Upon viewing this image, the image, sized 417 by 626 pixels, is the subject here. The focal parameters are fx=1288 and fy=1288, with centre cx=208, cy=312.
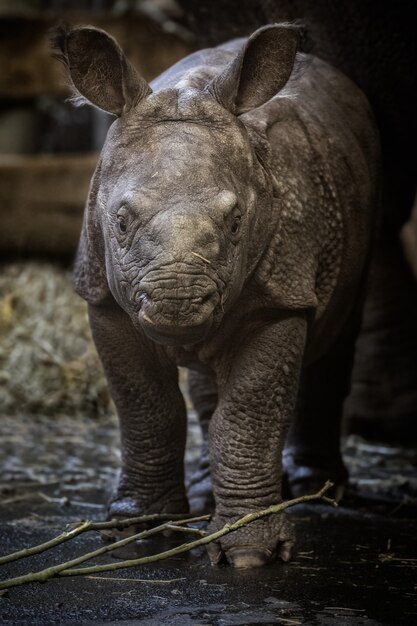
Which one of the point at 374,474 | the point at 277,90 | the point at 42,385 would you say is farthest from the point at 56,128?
the point at 277,90

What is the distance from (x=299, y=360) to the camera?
5379mm

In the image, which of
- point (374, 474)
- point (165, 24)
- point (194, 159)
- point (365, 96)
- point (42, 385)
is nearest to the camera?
point (194, 159)

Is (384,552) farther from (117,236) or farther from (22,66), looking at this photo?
(22,66)

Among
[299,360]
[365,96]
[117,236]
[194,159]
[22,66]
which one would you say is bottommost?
[299,360]

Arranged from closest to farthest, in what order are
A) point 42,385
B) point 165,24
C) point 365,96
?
point 365,96
point 42,385
point 165,24

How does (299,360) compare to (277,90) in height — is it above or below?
below

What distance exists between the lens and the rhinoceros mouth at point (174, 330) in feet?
15.1

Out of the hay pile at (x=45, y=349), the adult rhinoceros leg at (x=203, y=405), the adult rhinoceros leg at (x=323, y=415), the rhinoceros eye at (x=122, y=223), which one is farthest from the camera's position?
the hay pile at (x=45, y=349)

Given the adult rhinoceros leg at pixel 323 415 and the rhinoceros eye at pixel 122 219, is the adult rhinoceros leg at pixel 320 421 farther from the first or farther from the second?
the rhinoceros eye at pixel 122 219

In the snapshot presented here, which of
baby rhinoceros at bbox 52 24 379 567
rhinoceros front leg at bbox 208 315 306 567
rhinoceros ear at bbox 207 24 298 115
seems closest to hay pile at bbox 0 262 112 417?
baby rhinoceros at bbox 52 24 379 567

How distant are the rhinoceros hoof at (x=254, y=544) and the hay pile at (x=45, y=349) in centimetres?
395

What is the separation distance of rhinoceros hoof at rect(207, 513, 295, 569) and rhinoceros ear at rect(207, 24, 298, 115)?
1.66 metres

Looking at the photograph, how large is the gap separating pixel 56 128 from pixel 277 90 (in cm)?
1031

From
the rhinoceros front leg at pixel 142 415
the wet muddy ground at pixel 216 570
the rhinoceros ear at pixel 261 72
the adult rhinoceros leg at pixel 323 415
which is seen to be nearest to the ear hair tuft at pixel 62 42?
the rhinoceros ear at pixel 261 72
